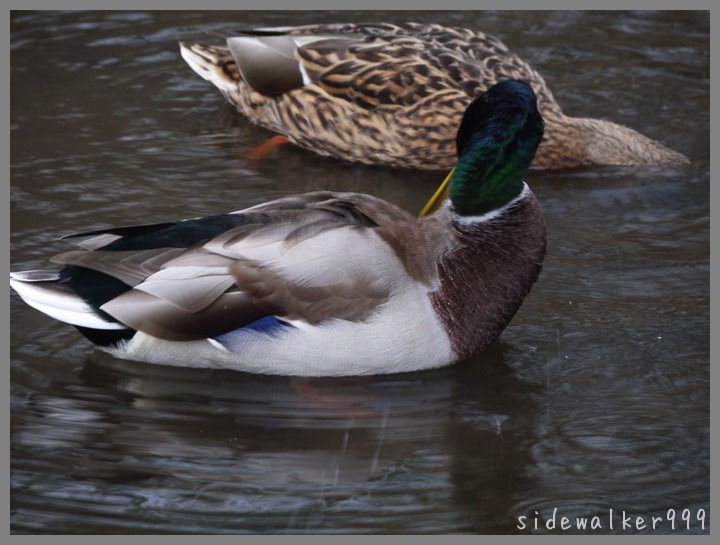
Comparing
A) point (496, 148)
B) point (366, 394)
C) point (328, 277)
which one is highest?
point (496, 148)

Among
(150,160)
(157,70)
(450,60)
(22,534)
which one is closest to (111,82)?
(157,70)

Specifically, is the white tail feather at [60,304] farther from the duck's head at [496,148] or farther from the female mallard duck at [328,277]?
the duck's head at [496,148]

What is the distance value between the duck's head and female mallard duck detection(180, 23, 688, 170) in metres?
2.23

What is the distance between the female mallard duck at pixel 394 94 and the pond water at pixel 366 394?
7.0 inches

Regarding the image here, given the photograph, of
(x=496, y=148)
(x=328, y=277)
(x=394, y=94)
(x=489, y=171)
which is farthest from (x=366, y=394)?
(x=394, y=94)

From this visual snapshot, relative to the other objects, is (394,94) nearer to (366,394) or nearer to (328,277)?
(328,277)

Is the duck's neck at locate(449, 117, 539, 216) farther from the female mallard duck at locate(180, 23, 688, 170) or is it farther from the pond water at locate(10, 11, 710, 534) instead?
the female mallard duck at locate(180, 23, 688, 170)

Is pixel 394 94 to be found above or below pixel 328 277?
above

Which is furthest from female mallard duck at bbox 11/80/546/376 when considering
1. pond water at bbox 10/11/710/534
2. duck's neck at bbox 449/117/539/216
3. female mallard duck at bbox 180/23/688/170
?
female mallard duck at bbox 180/23/688/170

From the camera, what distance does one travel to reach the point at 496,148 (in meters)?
6.57

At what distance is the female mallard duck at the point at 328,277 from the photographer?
6.19 meters

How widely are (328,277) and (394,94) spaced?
10.4 feet

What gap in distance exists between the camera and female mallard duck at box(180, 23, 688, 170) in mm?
9000

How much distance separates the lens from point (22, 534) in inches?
206
